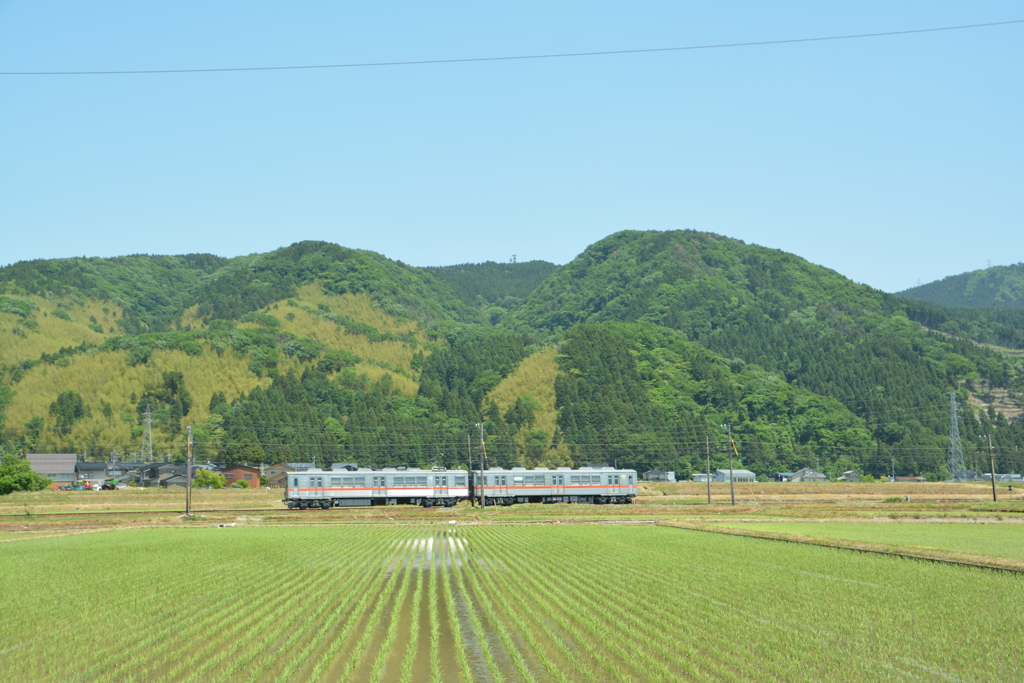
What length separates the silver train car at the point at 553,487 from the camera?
3027 inches

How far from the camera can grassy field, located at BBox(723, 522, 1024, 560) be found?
32906 millimetres

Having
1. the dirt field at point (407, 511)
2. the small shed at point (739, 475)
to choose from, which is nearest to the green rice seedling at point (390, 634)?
the dirt field at point (407, 511)

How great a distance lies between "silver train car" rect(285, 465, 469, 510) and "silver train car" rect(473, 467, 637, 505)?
9.35 feet

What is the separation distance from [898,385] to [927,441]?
23.5 m

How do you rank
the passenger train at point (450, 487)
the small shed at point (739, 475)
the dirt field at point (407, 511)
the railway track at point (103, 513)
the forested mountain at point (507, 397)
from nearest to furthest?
the dirt field at point (407, 511), the railway track at point (103, 513), the passenger train at point (450, 487), the small shed at point (739, 475), the forested mountain at point (507, 397)

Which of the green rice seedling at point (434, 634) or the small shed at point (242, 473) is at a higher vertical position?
the small shed at point (242, 473)

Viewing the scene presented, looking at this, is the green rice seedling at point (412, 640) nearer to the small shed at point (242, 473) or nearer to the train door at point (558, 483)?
the train door at point (558, 483)

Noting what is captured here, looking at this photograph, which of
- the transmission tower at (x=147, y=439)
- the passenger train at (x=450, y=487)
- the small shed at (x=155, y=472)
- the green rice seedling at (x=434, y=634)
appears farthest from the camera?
the transmission tower at (x=147, y=439)

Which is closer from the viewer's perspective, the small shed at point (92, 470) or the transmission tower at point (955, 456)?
the small shed at point (92, 470)

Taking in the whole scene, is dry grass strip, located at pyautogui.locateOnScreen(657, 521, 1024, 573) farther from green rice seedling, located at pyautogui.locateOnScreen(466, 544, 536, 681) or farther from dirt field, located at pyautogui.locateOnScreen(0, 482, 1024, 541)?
green rice seedling, located at pyautogui.locateOnScreen(466, 544, 536, 681)

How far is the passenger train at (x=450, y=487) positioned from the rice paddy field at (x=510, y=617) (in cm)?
3819

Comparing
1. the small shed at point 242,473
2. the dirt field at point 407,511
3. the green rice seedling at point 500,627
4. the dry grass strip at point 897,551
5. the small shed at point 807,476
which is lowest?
the small shed at point 807,476

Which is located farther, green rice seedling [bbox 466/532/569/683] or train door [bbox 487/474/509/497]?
train door [bbox 487/474/509/497]

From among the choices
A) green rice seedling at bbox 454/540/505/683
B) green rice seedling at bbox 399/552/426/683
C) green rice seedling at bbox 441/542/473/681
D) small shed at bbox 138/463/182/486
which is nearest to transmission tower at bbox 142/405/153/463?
small shed at bbox 138/463/182/486
